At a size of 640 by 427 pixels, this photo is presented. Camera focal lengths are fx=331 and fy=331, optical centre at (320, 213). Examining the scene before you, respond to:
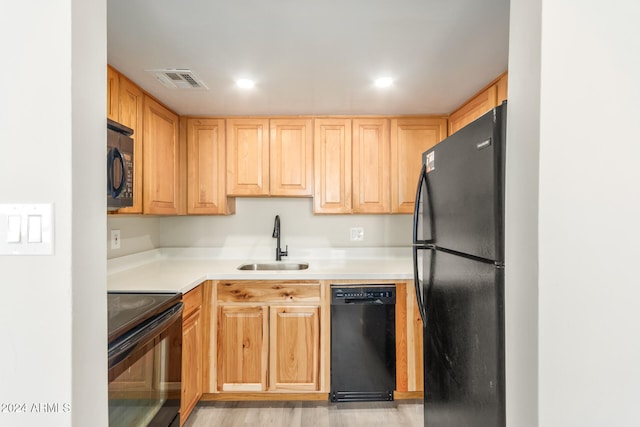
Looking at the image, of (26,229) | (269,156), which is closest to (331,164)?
(269,156)

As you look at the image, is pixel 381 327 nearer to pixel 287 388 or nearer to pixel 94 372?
pixel 287 388

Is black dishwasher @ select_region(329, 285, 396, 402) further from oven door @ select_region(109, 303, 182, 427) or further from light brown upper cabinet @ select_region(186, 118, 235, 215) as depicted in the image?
light brown upper cabinet @ select_region(186, 118, 235, 215)

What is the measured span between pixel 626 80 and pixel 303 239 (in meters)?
2.44

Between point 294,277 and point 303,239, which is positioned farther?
point 303,239

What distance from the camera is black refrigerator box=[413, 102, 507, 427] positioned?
974 millimetres

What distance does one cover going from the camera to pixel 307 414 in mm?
2215

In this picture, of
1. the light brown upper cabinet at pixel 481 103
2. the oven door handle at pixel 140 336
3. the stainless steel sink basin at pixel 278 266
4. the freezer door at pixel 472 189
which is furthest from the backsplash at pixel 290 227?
the freezer door at pixel 472 189

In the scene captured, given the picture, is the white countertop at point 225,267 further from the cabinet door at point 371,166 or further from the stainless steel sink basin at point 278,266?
the cabinet door at point 371,166

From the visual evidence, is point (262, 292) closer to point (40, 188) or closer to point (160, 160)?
point (160, 160)

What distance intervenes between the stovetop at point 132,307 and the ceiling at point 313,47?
1212mm

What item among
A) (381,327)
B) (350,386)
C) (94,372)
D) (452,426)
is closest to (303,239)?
(381,327)

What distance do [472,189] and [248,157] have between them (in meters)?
1.98

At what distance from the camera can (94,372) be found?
0.83m

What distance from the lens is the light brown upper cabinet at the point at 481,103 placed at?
196 centimetres
